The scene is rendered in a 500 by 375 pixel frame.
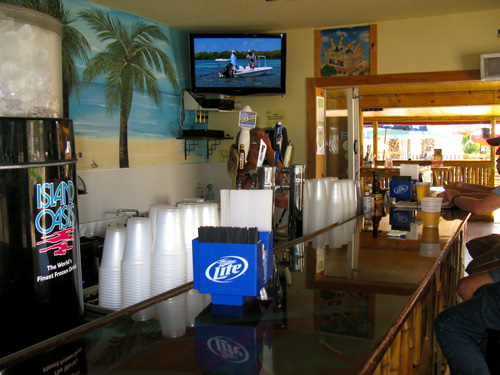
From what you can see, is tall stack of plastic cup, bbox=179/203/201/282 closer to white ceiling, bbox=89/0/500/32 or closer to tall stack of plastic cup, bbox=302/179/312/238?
tall stack of plastic cup, bbox=302/179/312/238

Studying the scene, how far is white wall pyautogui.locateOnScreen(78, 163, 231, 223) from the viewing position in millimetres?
3904

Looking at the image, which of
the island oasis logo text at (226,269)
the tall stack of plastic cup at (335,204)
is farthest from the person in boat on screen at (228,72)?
the island oasis logo text at (226,269)

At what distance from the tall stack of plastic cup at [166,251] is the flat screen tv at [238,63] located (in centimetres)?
387

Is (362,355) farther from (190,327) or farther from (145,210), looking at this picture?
(145,210)

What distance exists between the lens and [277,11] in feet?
15.1

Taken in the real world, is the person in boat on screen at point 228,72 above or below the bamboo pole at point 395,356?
above

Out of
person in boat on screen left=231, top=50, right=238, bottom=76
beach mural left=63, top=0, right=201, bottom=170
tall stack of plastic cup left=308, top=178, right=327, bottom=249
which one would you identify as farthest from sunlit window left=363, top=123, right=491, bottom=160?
tall stack of plastic cup left=308, top=178, right=327, bottom=249

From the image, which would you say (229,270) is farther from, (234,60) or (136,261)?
(234,60)

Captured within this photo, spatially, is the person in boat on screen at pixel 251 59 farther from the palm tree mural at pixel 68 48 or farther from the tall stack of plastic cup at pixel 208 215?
the tall stack of plastic cup at pixel 208 215

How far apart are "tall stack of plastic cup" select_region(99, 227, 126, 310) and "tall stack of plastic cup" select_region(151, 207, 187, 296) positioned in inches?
4.1

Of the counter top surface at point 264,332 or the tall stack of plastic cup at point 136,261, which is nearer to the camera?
the counter top surface at point 264,332

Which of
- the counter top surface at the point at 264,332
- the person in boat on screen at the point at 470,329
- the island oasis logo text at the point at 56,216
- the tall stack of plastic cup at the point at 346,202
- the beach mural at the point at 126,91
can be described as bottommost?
the person in boat on screen at the point at 470,329

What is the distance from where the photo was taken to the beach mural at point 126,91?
3.87m

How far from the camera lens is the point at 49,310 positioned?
45.6 inches
